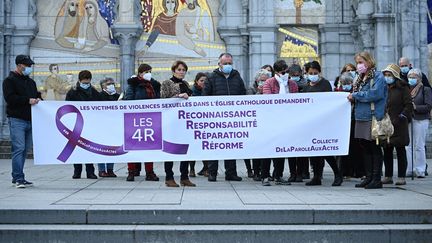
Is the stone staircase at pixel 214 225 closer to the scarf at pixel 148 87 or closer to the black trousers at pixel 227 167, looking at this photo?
the black trousers at pixel 227 167

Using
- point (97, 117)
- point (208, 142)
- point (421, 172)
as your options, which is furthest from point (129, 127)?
point (421, 172)

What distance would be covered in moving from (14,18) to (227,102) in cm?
1322

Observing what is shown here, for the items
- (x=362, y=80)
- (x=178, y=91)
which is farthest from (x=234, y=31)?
(x=362, y=80)

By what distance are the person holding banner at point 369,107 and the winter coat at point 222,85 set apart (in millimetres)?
2050

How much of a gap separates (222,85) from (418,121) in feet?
13.7

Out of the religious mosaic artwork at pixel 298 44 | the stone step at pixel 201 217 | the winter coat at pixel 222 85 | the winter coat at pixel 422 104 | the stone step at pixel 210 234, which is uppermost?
the religious mosaic artwork at pixel 298 44

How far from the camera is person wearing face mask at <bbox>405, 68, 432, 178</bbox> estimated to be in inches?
489

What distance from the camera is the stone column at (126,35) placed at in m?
21.0

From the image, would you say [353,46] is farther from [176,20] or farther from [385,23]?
[176,20]

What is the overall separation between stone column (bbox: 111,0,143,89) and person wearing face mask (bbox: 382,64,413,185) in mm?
11763

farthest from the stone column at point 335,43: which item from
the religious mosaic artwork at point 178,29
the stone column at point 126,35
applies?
the stone column at point 126,35

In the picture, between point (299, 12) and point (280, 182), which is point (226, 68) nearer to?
point (280, 182)

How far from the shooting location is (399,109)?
1080 cm

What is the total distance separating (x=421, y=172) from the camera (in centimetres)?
1241
